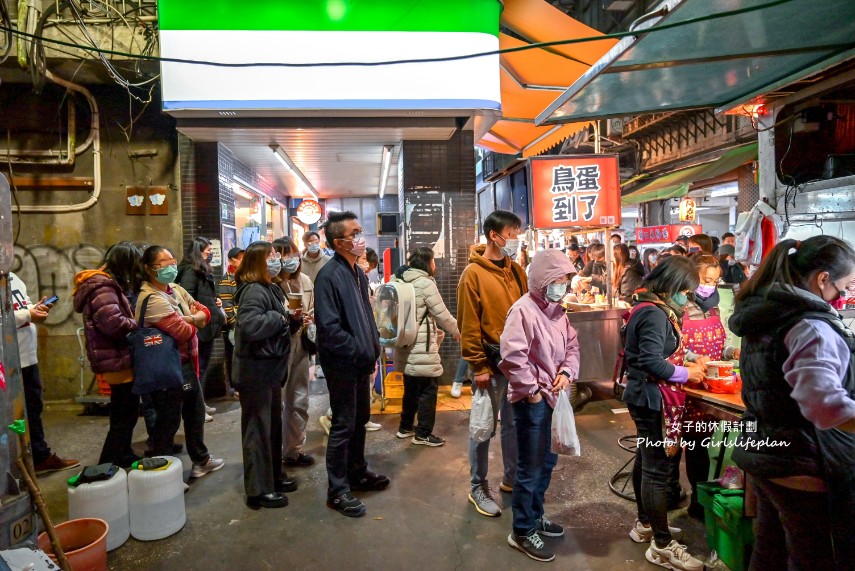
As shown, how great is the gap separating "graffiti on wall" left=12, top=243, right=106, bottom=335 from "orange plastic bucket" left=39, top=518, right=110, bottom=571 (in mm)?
4644

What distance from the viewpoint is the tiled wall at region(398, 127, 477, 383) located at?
7.44 metres

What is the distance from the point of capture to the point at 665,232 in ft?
50.2

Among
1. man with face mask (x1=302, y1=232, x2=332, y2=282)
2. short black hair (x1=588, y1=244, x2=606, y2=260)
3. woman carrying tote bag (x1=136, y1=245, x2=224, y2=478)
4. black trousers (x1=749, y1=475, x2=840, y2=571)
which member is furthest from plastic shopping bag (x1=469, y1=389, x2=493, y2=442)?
short black hair (x1=588, y1=244, x2=606, y2=260)

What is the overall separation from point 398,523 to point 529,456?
4.11 feet

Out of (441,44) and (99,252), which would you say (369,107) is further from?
(99,252)

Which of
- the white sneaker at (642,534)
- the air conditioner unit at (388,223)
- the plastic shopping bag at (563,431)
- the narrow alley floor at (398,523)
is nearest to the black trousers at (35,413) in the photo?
the narrow alley floor at (398,523)

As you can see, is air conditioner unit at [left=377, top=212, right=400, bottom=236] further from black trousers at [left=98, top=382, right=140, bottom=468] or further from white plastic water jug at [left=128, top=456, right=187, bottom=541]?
white plastic water jug at [left=128, top=456, right=187, bottom=541]

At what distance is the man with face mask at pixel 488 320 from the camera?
3885mm

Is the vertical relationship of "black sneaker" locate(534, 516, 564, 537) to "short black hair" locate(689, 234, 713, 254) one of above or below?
below

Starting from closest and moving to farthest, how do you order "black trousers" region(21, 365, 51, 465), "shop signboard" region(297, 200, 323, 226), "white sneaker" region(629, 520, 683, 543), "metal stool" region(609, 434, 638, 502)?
"white sneaker" region(629, 520, 683, 543) → "metal stool" region(609, 434, 638, 502) → "black trousers" region(21, 365, 51, 465) → "shop signboard" region(297, 200, 323, 226)

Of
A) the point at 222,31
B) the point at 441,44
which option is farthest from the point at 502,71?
the point at 222,31

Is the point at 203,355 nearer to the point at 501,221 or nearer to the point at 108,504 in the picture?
the point at 108,504

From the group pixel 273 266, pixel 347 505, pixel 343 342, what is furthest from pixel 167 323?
pixel 347 505

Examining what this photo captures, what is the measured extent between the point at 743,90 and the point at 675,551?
185 inches
